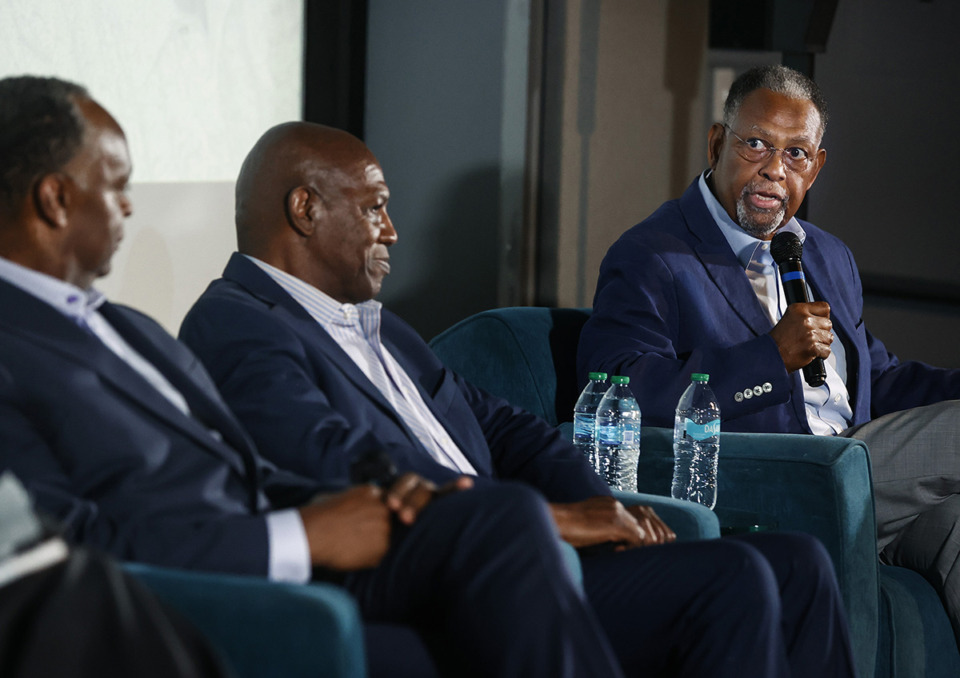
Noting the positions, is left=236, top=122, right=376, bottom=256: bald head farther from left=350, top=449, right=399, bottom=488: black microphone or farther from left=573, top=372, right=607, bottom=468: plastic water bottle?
left=573, top=372, right=607, bottom=468: plastic water bottle

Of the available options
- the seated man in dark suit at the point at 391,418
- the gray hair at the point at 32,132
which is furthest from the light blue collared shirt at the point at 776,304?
the gray hair at the point at 32,132

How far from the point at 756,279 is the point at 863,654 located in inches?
40.6

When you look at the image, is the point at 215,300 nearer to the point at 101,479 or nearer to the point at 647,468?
the point at 101,479

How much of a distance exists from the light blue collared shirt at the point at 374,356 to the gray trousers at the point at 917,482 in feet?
3.20

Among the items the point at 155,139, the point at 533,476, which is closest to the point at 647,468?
the point at 533,476

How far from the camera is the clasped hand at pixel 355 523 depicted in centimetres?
131

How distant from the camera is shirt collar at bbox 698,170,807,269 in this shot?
278 cm

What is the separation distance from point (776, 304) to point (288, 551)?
1.83 m

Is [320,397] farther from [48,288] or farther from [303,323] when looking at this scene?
[48,288]

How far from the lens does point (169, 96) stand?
2.61 metres

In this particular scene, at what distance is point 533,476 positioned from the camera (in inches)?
83.4

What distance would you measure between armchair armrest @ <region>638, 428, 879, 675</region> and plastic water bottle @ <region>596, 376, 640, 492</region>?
9.4 inches

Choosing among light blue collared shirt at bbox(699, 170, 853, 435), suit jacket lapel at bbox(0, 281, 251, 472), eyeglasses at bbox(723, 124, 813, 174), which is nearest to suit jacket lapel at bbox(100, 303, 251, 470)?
suit jacket lapel at bbox(0, 281, 251, 472)

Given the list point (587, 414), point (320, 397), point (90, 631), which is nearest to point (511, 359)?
point (587, 414)
